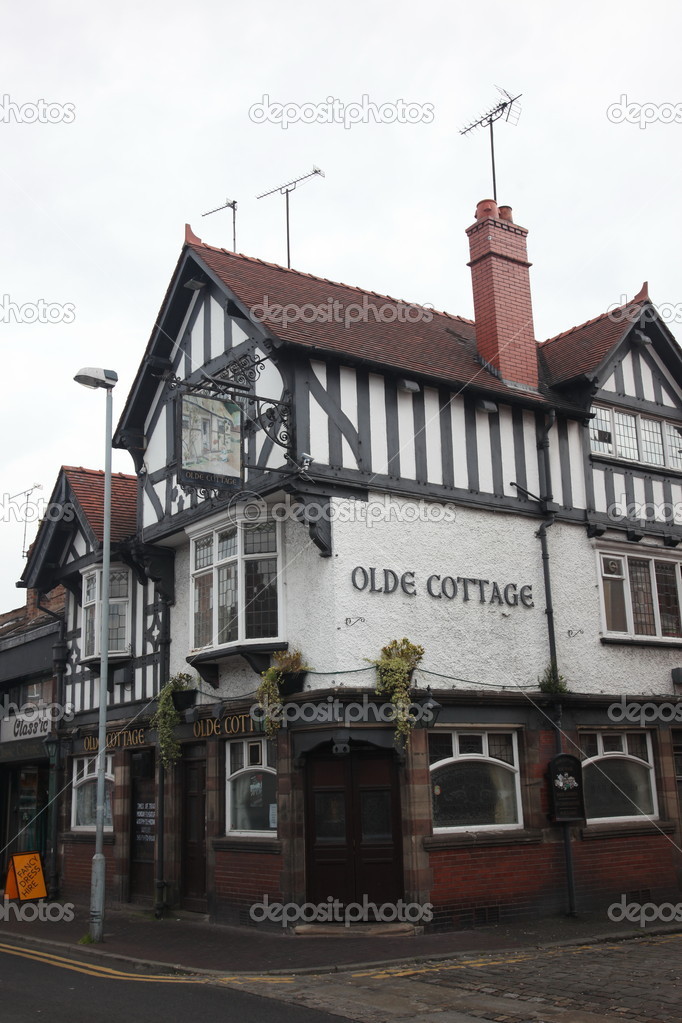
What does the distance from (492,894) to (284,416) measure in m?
7.72

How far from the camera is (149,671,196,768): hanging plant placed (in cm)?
1761

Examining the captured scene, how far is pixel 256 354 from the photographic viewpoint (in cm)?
1647

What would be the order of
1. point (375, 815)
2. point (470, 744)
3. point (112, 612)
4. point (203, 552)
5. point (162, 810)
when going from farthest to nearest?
point (112, 612)
point (162, 810)
point (203, 552)
point (470, 744)
point (375, 815)

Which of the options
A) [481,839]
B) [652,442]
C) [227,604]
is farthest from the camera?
[652,442]

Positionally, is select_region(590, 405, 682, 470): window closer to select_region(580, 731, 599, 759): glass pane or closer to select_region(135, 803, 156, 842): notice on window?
select_region(580, 731, 599, 759): glass pane

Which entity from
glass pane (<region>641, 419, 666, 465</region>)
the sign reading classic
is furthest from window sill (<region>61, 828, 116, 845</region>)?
glass pane (<region>641, 419, 666, 465</region>)

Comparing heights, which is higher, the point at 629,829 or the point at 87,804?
the point at 87,804

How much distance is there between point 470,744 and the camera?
15766 millimetres

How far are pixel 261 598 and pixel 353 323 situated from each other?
5.12 metres

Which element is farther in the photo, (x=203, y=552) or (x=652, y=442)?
(x=652, y=442)

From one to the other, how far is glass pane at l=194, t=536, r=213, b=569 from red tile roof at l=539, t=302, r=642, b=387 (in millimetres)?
6903

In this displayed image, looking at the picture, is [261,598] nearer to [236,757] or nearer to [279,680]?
[279,680]

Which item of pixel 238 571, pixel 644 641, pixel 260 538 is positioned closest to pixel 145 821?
pixel 238 571

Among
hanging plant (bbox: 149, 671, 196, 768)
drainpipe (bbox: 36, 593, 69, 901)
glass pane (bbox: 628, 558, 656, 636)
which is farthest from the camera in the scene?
drainpipe (bbox: 36, 593, 69, 901)
